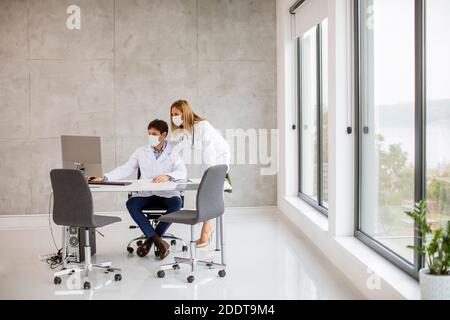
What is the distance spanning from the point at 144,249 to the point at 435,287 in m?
3.20

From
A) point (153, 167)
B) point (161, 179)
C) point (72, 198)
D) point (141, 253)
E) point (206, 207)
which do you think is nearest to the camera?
point (72, 198)

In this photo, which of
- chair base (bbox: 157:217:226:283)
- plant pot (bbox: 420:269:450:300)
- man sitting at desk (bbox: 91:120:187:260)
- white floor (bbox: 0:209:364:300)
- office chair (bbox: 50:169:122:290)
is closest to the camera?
plant pot (bbox: 420:269:450:300)

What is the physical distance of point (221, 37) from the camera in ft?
25.8

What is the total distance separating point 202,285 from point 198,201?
0.70 meters

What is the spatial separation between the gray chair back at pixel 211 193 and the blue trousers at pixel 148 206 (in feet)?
2.80

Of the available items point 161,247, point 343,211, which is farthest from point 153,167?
point 343,211

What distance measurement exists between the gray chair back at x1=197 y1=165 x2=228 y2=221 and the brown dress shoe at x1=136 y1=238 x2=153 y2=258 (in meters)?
1.04

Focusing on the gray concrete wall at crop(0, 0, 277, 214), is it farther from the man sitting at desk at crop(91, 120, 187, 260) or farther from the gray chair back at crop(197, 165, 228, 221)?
the gray chair back at crop(197, 165, 228, 221)

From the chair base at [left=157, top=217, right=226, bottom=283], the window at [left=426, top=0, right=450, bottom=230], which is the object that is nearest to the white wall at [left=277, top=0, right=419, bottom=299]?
the window at [left=426, top=0, right=450, bottom=230]

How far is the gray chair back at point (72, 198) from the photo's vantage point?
14.8 ft

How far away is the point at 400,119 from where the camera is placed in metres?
4.12

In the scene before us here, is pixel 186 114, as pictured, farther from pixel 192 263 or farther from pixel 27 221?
pixel 27 221

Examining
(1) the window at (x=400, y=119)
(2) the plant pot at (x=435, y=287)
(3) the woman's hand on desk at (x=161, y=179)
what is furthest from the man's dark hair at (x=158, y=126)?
(2) the plant pot at (x=435, y=287)

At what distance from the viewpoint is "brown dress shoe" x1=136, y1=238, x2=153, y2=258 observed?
5.53m
